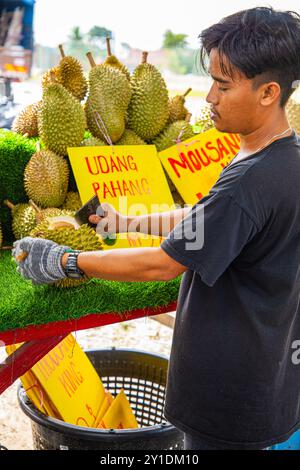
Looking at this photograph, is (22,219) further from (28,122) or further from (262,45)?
(262,45)

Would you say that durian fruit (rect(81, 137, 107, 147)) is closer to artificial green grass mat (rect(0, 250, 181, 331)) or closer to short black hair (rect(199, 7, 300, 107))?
artificial green grass mat (rect(0, 250, 181, 331))

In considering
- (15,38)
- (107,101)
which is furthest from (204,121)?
(15,38)

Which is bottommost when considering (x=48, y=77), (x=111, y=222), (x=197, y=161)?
(x=111, y=222)

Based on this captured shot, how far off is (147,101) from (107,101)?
18cm

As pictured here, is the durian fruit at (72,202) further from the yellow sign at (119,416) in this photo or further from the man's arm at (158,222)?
Result: the yellow sign at (119,416)

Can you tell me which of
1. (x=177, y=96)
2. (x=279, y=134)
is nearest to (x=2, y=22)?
(x=177, y=96)

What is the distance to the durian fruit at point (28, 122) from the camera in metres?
2.16

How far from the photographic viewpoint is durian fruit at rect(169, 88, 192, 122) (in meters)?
2.32

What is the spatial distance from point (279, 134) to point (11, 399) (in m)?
2.15

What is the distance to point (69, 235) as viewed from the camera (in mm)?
1582

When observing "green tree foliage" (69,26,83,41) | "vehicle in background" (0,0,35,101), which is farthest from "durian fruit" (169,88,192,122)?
"green tree foliage" (69,26,83,41)
